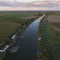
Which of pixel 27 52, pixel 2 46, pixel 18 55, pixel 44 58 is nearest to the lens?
pixel 44 58

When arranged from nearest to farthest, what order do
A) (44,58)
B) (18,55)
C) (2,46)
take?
(44,58), (18,55), (2,46)

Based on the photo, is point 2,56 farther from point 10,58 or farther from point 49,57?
point 49,57

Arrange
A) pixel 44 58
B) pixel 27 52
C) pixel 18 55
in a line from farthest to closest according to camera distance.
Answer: pixel 27 52, pixel 18 55, pixel 44 58

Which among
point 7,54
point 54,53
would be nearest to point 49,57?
point 54,53

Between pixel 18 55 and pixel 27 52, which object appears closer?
pixel 18 55

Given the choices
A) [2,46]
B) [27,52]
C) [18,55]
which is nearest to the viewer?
[18,55]

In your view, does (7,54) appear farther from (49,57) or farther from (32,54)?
(49,57)

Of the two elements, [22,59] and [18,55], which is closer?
[22,59]

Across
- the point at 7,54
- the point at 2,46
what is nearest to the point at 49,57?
the point at 7,54
